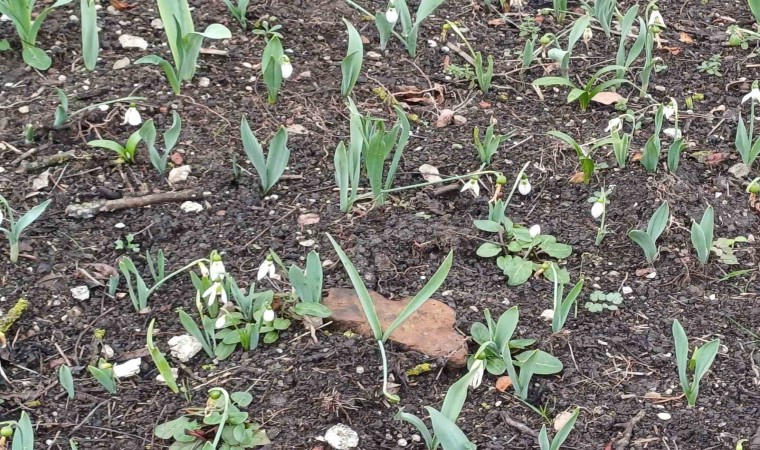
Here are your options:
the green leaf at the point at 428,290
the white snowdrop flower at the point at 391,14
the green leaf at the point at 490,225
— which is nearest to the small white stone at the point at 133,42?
the white snowdrop flower at the point at 391,14

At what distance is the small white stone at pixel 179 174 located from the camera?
2999 millimetres

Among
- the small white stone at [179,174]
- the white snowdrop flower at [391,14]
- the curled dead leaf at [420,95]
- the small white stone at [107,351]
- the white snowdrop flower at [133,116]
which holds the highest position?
the white snowdrop flower at [391,14]

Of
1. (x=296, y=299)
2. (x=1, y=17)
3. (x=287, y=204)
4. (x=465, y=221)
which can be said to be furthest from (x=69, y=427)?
(x=1, y=17)

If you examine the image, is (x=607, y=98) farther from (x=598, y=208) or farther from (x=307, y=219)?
(x=307, y=219)

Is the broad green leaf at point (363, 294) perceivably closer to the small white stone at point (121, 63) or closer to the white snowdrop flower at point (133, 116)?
the white snowdrop flower at point (133, 116)

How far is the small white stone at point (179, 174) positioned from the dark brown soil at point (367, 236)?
30 millimetres

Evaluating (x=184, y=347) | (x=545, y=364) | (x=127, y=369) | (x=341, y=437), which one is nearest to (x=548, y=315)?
(x=545, y=364)

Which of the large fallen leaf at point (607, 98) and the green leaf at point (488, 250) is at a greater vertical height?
the large fallen leaf at point (607, 98)

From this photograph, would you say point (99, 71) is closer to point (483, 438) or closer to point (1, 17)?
point (1, 17)

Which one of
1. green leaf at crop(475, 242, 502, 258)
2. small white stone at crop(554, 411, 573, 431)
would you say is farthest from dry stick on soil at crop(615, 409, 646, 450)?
green leaf at crop(475, 242, 502, 258)

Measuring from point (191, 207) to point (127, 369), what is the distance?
0.65 m

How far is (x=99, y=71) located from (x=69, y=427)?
1.51 meters

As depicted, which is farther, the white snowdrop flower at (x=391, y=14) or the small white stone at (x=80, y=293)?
the white snowdrop flower at (x=391, y=14)

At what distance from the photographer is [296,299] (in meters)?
2.53
